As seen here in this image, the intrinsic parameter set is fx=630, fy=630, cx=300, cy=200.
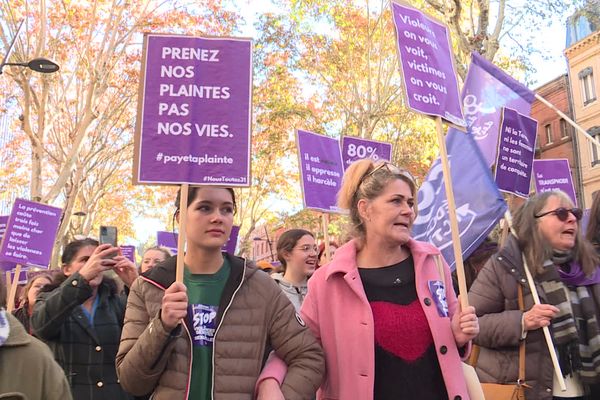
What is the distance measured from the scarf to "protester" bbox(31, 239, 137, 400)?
2637mm

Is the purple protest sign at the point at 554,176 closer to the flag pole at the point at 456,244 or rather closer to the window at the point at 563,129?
the flag pole at the point at 456,244

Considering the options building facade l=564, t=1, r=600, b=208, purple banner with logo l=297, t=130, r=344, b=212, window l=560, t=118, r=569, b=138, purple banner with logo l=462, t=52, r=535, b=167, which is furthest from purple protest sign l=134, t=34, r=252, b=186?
window l=560, t=118, r=569, b=138

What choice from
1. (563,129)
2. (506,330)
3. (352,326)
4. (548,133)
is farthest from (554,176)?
(548,133)

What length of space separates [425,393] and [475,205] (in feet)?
7.58

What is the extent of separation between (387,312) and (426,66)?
1.68 m

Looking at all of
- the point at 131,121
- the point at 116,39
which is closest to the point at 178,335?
the point at 116,39

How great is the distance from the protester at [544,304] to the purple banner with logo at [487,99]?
1.83 m

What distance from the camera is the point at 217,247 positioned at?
301 centimetres

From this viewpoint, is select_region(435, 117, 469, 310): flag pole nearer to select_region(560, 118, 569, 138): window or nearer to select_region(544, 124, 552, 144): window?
select_region(560, 118, 569, 138): window

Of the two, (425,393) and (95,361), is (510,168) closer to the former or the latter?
(425,393)

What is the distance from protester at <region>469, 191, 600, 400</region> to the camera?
3604 mm

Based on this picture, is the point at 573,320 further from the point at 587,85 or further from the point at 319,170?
the point at 587,85

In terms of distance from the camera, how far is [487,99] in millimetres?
5754

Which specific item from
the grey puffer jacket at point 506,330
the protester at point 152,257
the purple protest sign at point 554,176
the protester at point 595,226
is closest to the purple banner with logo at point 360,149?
the purple protest sign at point 554,176
